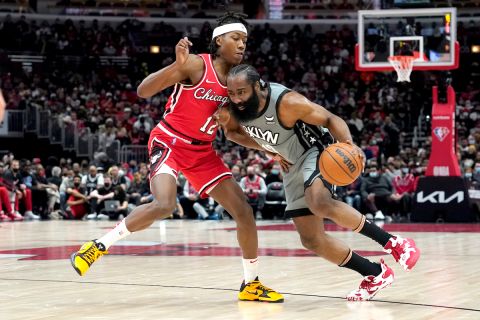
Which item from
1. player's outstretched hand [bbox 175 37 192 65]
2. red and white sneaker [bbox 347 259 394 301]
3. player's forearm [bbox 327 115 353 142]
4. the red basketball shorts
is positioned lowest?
red and white sneaker [bbox 347 259 394 301]

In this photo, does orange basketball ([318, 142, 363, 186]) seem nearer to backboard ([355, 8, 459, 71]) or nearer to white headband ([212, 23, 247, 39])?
white headband ([212, 23, 247, 39])

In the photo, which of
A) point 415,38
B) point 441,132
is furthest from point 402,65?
point 441,132

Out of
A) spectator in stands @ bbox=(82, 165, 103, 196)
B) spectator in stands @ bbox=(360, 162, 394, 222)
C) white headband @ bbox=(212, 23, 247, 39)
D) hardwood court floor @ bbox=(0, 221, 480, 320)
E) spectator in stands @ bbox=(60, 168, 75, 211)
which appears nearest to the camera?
hardwood court floor @ bbox=(0, 221, 480, 320)

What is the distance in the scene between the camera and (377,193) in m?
17.2

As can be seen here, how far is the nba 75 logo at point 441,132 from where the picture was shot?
16188 mm

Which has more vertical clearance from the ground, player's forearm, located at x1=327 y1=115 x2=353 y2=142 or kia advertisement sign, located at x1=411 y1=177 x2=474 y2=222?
player's forearm, located at x1=327 y1=115 x2=353 y2=142

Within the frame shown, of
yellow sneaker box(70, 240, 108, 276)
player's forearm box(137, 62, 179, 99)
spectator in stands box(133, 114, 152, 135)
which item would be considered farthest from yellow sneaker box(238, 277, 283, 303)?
spectator in stands box(133, 114, 152, 135)

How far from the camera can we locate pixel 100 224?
656 inches

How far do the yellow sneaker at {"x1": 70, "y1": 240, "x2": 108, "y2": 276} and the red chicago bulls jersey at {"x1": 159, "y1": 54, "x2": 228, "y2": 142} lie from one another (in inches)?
38.9

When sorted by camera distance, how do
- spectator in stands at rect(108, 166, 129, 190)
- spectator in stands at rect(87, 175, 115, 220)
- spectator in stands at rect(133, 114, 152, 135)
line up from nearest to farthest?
spectator in stands at rect(108, 166, 129, 190)
spectator in stands at rect(87, 175, 115, 220)
spectator in stands at rect(133, 114, 152, 135)

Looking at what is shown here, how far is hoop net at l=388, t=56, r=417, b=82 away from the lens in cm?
1631

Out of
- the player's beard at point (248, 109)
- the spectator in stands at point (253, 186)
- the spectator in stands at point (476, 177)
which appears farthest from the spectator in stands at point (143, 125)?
the player's beard at point (248, 109)

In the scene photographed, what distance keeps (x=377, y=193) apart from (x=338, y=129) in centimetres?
1174

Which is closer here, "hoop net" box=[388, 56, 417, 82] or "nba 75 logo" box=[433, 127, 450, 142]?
"nba 75 logo" box=[433, 127, 450, 142]
